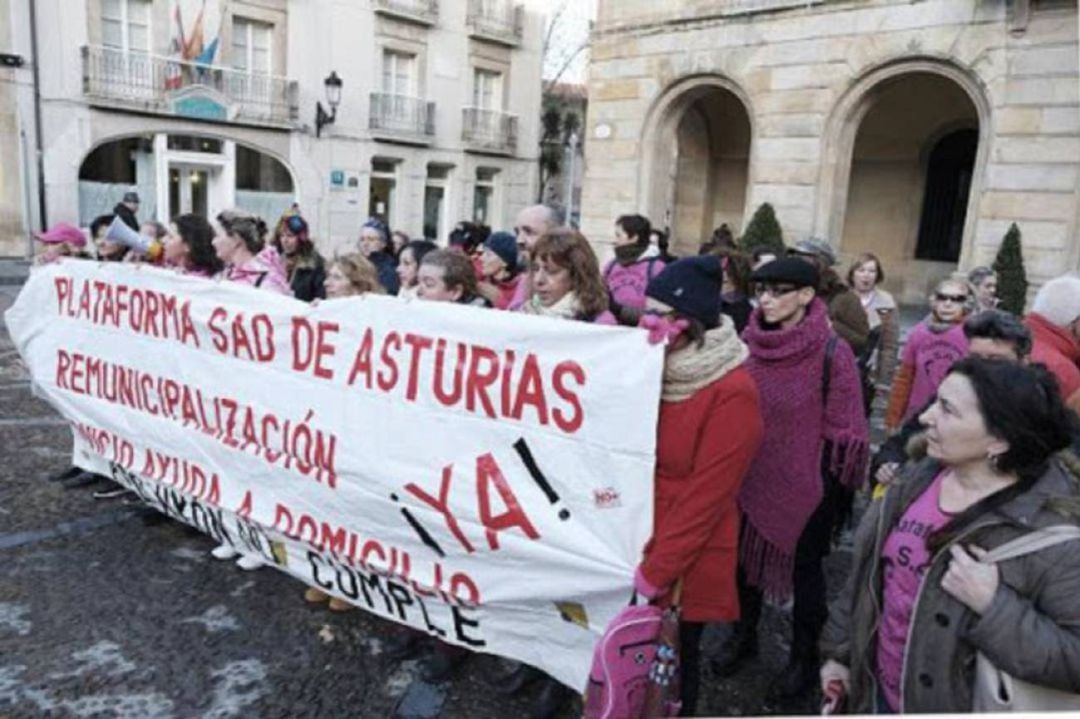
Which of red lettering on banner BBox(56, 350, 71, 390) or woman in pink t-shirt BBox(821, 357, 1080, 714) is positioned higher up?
woman in pink t-shirt BBox(821, 357, 1080, 714)

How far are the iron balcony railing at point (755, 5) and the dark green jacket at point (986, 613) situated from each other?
11.6 metres

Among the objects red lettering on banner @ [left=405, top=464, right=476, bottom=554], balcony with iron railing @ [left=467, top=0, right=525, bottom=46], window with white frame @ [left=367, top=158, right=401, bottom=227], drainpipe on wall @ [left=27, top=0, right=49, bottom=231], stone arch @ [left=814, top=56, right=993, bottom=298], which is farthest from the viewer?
balcony with iron railing @ [left=467, top=0, right=525, bottom=46]

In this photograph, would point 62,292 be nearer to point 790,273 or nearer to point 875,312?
point 790,273

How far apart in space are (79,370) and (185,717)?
224cm

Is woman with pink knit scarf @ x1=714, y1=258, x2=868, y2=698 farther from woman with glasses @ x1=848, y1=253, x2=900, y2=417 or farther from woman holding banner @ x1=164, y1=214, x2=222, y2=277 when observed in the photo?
→ woman holding banner @ x1=164, y1=214, x2=222, y2=277

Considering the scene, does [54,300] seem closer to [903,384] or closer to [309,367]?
[309,367]

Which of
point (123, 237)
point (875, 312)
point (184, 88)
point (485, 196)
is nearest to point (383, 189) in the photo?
point (485, 196)

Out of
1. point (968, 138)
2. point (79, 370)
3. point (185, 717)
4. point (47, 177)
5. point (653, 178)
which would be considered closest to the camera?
point (185, 717)

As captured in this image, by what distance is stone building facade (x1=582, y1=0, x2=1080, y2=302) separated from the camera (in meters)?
10.3

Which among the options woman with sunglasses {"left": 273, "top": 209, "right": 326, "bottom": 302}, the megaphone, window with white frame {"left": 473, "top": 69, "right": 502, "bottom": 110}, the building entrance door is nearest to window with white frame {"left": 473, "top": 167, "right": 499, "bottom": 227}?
window with white frame {"left": 473, "top": 69, "right": 502, "bottom": 110}

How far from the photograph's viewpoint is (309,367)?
3.22 metres

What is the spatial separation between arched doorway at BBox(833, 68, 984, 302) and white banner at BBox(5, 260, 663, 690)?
48.2 feet

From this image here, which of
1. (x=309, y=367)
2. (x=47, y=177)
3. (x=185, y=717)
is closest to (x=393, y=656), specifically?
(x=185, y=717)

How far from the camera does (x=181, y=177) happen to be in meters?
20.0
